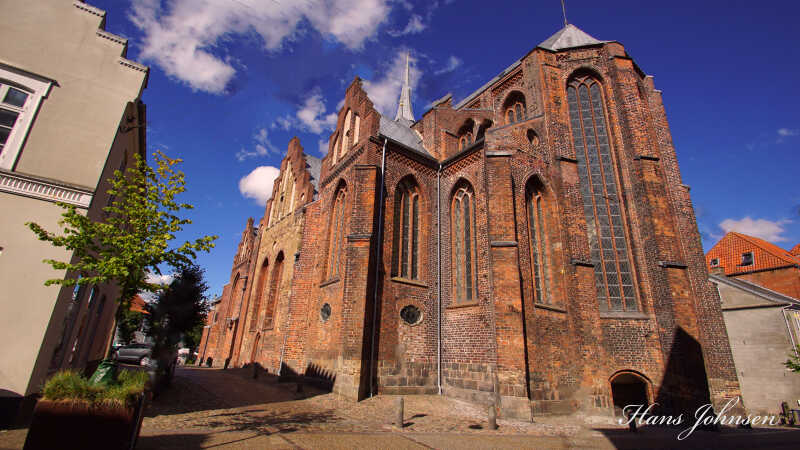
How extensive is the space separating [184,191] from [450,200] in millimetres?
10402

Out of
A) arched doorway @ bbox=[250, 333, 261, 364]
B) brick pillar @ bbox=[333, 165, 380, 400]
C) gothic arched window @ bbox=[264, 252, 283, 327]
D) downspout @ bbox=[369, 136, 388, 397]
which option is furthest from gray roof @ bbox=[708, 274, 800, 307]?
arched doorway @ bbox=[250, 333, 261, 364]

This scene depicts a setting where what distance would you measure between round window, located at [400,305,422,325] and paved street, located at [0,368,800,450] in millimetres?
2608

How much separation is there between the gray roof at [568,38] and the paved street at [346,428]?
17.6 metres

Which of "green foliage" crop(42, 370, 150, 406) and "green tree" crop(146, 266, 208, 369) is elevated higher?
"green tree" crop(146, 266, 208, 369)

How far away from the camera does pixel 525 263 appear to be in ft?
40.4

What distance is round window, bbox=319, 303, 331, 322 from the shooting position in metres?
13.8

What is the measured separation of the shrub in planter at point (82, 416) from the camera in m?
4.48

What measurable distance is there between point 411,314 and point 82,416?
9.96 metres

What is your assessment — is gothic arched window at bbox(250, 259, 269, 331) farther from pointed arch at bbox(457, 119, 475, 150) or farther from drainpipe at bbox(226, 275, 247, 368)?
pointed arch at bbox(457, 119, 475, 150)

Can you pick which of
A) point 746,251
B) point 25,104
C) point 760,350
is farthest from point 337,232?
point 746,251

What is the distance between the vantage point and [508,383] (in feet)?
34.5
